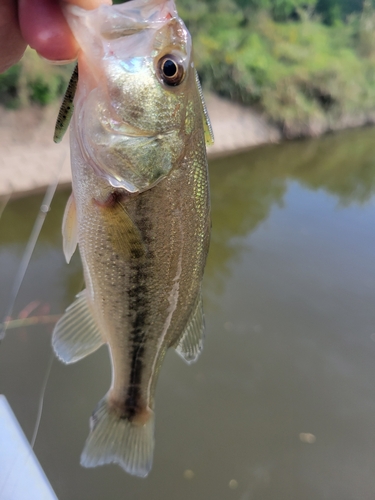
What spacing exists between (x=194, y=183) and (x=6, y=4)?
79 centimetres

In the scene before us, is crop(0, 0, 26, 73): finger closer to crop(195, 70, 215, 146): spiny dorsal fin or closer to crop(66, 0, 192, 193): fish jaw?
crop(66, 0, 192, 193): fish jaw

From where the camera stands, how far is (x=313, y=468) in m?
2.96

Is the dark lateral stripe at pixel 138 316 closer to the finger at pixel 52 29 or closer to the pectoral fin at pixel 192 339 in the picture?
the pectoral fin at pixel 192 339

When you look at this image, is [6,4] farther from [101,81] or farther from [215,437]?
[215,437]

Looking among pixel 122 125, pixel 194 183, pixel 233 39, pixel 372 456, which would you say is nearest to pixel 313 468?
pixel 372 456

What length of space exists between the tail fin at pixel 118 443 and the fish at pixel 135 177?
250 mm

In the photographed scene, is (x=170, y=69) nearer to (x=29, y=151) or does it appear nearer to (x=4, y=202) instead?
(x=4, y=202)

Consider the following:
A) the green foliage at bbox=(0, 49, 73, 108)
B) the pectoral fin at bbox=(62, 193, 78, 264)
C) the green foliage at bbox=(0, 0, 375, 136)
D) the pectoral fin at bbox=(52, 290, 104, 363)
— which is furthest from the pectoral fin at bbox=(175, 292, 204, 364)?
the green foliage at bbox=(0, 0, 375, 136)

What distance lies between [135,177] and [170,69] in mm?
263

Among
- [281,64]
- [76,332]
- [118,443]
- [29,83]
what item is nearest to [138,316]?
[76,332]

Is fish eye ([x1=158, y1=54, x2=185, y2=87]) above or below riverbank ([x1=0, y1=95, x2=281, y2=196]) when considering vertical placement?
above

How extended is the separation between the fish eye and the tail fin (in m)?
0.97

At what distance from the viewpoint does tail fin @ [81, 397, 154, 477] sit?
117 cm

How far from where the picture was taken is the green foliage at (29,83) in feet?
21.7
